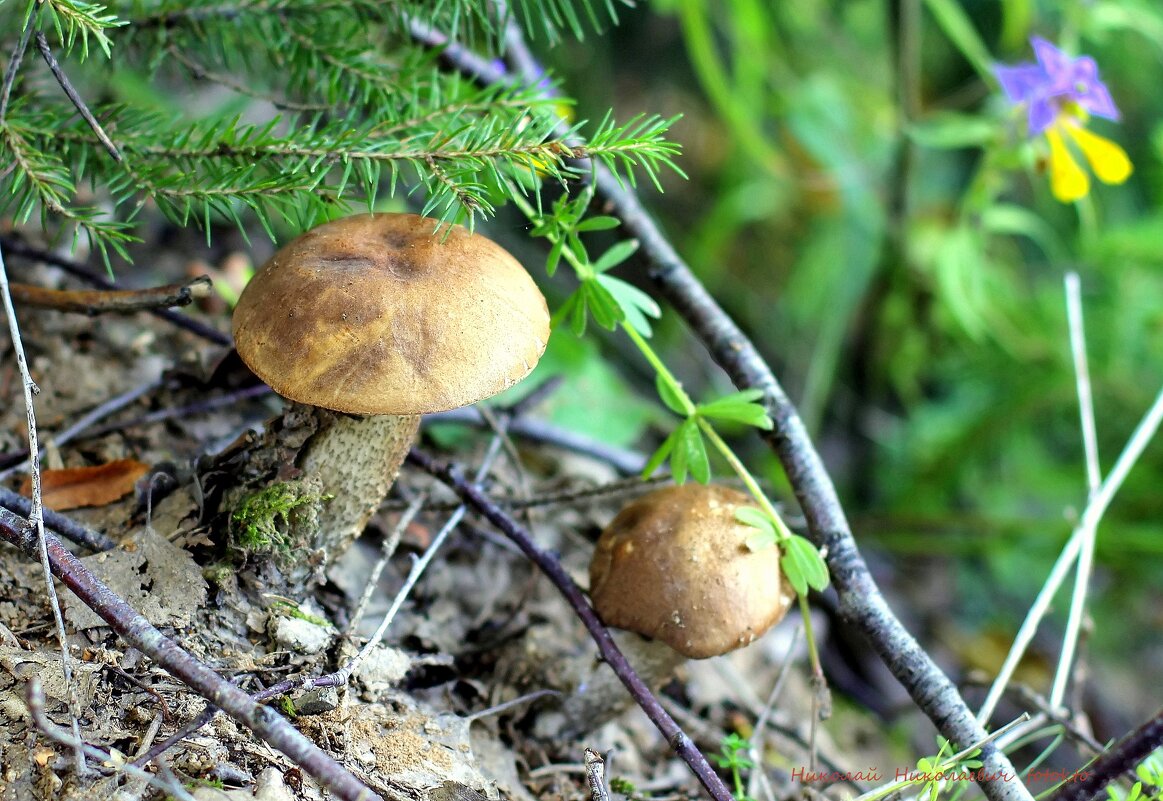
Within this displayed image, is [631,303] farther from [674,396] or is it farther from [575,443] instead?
[575,443]

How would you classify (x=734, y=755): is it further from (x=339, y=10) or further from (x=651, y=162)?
(x=339, y=10)

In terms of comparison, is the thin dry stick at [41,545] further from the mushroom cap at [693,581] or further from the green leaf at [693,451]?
the green leaf at [693,451]

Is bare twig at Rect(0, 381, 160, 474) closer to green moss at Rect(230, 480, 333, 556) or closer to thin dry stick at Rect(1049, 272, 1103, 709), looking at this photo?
green moss at Rect(230, 480, 333, 556)

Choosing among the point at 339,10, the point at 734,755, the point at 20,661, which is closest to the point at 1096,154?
the point at 734,755

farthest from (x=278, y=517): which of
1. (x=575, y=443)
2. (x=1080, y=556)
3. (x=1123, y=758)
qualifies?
(x=1080, y=556)

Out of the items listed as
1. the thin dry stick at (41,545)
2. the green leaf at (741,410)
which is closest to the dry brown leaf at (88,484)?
the thin dry stick at (41,545)
